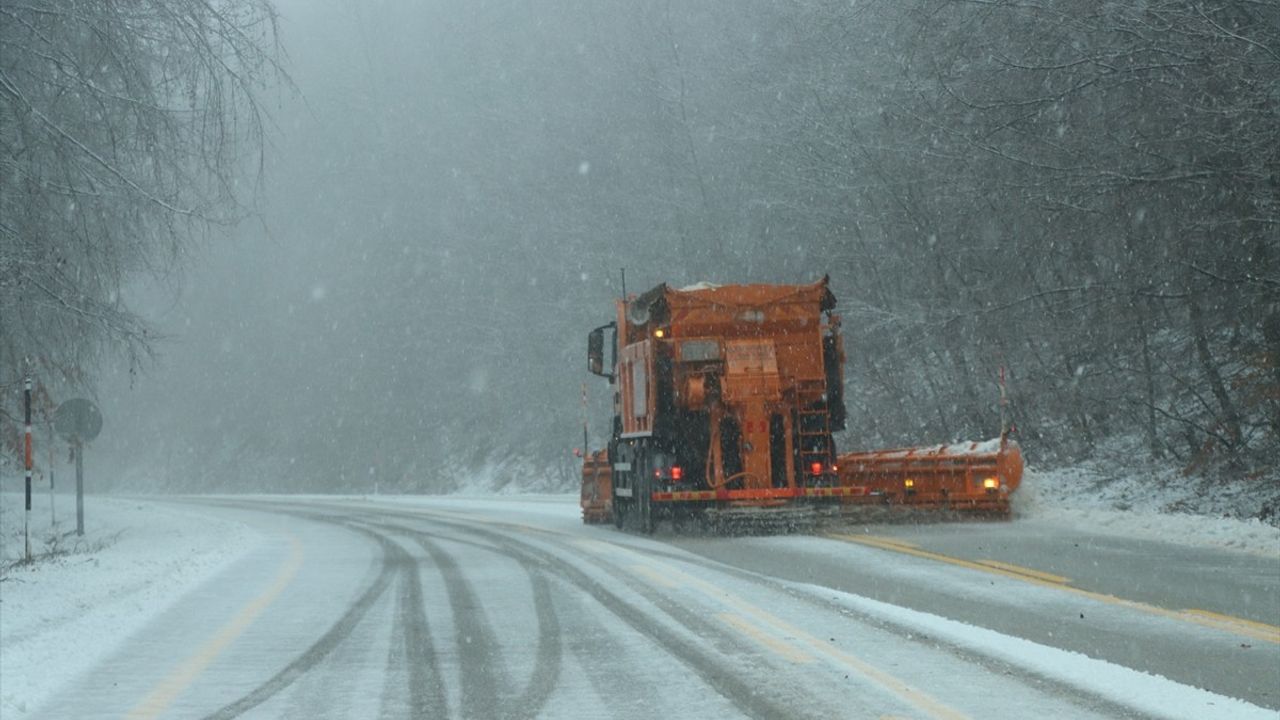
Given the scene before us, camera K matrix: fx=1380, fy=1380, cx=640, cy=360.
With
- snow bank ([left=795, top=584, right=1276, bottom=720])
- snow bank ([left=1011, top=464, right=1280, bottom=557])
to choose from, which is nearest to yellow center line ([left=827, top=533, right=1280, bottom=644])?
snow bank ([left=795, top=584, right=1276, bottom=720])

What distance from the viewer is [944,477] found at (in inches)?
767

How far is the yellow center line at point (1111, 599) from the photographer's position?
29.0 feet

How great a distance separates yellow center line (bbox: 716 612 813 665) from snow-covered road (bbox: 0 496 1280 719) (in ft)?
0.10

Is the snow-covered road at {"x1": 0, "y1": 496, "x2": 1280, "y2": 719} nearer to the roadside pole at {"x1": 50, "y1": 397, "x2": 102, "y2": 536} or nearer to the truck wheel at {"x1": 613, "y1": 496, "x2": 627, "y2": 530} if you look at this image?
the truck wheel at {"x1": 613, "y1": 496, "x2": 627, "y2": 530}

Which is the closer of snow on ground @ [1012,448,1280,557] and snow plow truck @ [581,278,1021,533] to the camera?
snow on ground @ [1012,448,1280,557]

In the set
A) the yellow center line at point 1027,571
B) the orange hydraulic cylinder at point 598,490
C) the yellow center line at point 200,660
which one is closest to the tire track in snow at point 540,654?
the yellow center line at point 200,660

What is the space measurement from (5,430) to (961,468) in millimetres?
14676

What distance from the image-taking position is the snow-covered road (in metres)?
6.73

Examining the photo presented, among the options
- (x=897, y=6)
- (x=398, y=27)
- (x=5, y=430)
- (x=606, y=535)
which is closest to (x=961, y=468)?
(x=606, y=535)

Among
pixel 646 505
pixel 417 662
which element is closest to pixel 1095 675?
pixel 417 662

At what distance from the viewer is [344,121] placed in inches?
2672

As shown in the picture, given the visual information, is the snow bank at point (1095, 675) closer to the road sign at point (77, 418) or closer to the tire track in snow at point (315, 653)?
the tire track in snow at point (315, 653)

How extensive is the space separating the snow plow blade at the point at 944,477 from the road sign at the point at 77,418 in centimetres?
1168

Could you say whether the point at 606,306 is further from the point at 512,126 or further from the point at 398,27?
the point at 398,27
